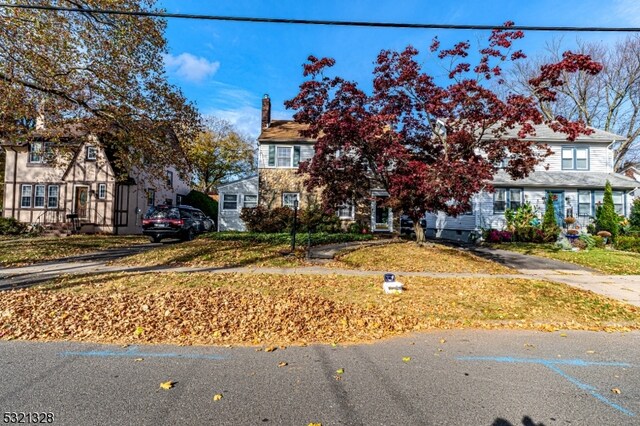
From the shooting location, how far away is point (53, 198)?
24312 mm

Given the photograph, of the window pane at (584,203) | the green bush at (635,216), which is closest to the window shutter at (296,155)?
the window pane at (584,203)

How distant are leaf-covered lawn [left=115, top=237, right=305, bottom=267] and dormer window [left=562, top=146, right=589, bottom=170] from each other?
65.8 feet

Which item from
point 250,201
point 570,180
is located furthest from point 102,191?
point 570,180

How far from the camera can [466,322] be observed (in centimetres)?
582

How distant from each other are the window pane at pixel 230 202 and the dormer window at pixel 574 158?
72.2 feet

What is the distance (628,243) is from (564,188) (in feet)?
15.7

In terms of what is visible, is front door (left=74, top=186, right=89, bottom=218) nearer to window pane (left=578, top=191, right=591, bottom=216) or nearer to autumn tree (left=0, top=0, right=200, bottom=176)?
autumn tree (left=0, top=0, right=200, bottom=176)

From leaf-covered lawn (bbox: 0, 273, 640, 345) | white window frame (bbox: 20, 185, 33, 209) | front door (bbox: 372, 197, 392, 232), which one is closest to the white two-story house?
front door (bbox: 372, 197, 392, 232)

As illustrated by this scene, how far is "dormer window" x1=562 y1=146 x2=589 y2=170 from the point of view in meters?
22.9

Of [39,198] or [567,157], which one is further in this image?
[39,198]

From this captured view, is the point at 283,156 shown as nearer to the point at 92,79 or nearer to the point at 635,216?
the point at 92,79

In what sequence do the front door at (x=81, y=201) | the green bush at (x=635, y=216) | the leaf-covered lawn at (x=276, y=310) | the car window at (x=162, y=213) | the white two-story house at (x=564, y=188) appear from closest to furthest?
the leaf-covered lawn at (x=276, y=310), the car window at (x=162, y=213), the green bush at (x=635, y=216), the white two-story house at (x=564, y=188), the front door at (x=81, y=201)

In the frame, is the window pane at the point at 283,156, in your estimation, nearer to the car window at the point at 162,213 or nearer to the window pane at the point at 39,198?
the car window at the point at 162,213

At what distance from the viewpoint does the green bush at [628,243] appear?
17.5m
